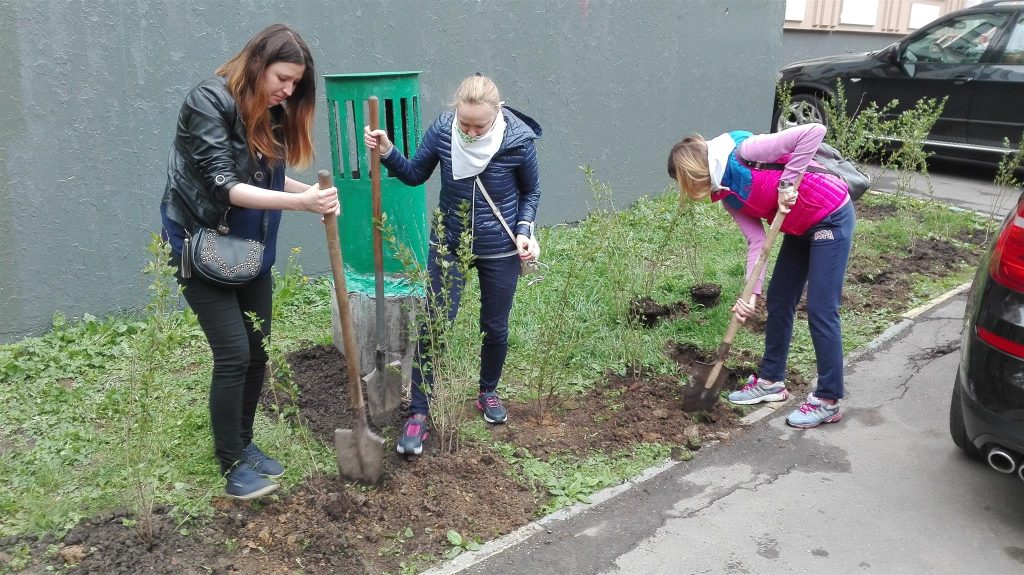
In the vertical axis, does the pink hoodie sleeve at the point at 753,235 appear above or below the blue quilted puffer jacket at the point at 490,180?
below

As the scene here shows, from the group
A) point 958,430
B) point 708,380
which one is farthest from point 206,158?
point 958,430

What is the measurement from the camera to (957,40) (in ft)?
30.7

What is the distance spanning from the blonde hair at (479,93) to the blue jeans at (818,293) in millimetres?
1619

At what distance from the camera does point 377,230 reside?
11.2 ft

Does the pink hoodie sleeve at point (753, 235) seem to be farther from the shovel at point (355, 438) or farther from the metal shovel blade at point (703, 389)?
the shovel at point (355, 438)

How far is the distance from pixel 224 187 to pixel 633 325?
2442mm

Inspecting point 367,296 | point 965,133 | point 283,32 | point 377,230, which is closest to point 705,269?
point 367,296

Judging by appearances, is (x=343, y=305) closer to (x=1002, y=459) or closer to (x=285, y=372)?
(x=285, y=372)

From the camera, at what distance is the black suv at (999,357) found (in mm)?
2914

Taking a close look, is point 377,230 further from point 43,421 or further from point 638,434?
point 43,421

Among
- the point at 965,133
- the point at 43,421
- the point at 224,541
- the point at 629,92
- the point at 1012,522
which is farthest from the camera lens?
the point at 965,133

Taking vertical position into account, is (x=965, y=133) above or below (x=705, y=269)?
above

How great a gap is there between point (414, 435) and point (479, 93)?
57.7 inches

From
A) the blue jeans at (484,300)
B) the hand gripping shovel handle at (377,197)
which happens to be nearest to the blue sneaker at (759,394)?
the blue jeans at (484,300)
